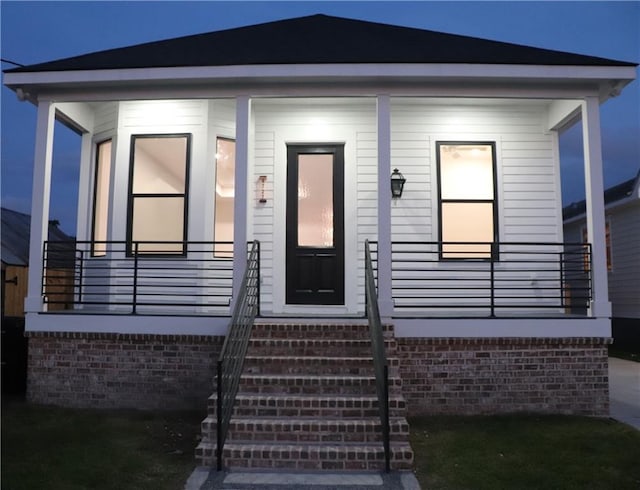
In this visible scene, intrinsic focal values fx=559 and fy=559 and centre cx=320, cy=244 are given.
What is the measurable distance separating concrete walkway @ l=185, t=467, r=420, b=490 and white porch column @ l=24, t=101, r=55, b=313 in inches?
142

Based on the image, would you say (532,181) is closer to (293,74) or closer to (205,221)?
(293,74)

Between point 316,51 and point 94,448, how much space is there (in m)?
5.32

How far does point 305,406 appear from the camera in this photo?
5.29 meters

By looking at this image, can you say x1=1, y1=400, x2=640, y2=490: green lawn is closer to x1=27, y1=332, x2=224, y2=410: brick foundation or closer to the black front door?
x1=27, y1=332, x2=224, y2=410: brick foundation

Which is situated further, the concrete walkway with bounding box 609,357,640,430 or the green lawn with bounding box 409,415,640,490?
the concrete walkway with bounding box 609,357,640,430

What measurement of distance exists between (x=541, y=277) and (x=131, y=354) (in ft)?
18.6

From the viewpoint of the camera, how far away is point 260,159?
8.26m

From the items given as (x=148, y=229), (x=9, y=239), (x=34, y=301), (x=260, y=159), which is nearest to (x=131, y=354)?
(x=34, y=301)

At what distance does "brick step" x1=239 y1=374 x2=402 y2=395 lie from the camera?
5.51 m

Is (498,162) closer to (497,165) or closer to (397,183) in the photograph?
(497,165)

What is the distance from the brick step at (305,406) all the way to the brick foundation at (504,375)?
1.27 m

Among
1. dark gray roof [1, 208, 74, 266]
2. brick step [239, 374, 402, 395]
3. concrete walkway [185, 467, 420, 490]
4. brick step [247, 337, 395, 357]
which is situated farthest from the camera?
dark gray roof [1, 208, 74, 266]

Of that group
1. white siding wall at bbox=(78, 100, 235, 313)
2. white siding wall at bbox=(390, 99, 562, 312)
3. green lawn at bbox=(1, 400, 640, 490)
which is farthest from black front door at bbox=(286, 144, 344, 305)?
green lawn at bbox=(1, 400, 640, 490)

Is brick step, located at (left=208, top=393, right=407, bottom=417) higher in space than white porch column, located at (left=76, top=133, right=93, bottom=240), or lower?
lower
